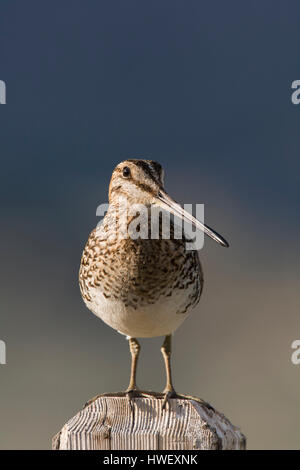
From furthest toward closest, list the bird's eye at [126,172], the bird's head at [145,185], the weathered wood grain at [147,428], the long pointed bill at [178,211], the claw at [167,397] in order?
the bird's eye at [126,172], the bird's head at [145,185], the long pointed bill at [178,211], the claw at [167,397], the weathered wood grain at [147,428]

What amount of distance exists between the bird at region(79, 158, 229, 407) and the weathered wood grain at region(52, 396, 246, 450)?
720mm

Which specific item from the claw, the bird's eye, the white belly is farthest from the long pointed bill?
the claw

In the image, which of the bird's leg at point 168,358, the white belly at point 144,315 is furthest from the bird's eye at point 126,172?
the bird's leg at point 168,358

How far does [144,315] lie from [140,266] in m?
A: 0.21

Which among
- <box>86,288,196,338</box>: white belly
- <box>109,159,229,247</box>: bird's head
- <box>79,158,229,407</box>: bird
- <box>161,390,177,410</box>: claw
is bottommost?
<box>161,390,177,410</box>: claw

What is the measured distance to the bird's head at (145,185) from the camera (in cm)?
392

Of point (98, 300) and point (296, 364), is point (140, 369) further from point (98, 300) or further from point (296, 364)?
point (98, 300)

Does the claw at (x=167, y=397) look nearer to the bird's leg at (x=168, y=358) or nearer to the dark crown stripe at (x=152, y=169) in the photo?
the bird's leg at (x=168, y=358)

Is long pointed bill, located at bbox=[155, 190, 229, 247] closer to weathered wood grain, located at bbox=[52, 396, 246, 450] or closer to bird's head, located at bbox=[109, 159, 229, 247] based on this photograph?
bird's head, located at bbox=[109, 159, 229, 247]

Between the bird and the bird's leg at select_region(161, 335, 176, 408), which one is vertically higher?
the bird

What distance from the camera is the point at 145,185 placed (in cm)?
400

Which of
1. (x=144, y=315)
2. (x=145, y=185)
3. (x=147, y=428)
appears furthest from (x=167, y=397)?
(x=145, y=185)

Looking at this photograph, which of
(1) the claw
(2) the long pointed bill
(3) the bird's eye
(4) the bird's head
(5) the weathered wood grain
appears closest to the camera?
(5) the weathered wood grain

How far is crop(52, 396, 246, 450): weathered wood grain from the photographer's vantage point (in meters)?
3.00
